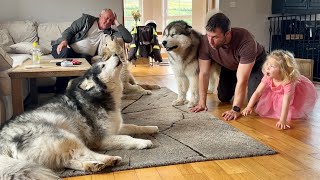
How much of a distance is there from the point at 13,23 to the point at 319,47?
501 cm

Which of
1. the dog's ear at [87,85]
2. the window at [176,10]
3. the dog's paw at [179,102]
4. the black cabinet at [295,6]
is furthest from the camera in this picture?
the window at [176,10]

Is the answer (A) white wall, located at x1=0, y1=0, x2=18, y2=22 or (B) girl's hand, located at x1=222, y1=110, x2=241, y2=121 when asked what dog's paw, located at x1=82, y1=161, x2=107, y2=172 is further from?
(A) white wall, located at x1=0, y1=0, x2=18, y2=22

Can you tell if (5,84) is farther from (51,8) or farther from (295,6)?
(295,6)

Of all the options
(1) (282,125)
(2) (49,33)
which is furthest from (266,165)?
(2) (49,33)

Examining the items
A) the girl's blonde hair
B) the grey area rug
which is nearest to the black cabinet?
the girl's blonde hair

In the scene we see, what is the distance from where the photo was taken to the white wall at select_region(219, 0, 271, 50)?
6.77 meters

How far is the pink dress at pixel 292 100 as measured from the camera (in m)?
2.88

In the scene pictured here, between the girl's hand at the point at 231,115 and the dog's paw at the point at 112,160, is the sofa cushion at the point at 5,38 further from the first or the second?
the dog's paw at the point at 112,160

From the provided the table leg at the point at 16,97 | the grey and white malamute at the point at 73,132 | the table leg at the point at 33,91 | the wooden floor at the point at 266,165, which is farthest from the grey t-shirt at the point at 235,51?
the table leg at the point at 33,91

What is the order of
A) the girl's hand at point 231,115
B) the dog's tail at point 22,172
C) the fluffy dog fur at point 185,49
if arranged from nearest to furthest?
the dog's tail at point 22,172 → the girl's hand at point 231,115 → the fluffy dog fur at point 185,49

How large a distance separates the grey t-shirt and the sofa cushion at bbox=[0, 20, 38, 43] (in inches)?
124

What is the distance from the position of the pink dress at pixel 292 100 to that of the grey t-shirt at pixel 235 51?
0.88 feet

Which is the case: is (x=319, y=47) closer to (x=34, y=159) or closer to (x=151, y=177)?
(x=151, y=177)

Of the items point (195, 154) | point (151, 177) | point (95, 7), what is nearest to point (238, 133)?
point (195, 154)
